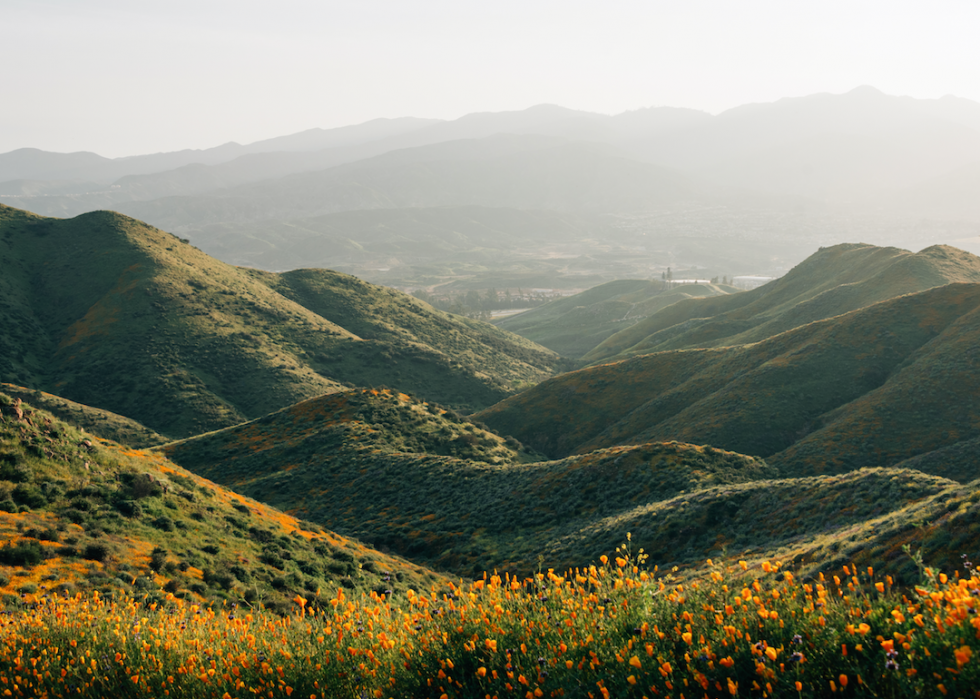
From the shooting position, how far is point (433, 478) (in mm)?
34844

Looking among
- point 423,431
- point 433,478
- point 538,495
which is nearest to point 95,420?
point 423,431

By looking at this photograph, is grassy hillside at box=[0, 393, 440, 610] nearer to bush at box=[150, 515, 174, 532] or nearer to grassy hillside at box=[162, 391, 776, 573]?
bush at box=[150, 515, 174, 532]

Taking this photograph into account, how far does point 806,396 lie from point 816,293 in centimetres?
4470

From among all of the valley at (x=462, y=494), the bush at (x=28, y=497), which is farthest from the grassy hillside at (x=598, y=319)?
the bush at (x=28, y=497)

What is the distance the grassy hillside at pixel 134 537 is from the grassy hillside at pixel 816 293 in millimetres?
62742

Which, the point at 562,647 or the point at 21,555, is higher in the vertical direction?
the point at 562,647

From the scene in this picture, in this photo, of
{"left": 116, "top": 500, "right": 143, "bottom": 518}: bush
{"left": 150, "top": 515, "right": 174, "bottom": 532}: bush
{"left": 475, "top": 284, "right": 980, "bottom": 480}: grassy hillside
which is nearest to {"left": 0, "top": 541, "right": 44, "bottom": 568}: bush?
{"left": 116, "top": 500, "right": 143, "bottom": 518}: bush

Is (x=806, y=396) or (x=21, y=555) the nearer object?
(x=21, y=555)

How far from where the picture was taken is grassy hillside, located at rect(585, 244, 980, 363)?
66688 mm

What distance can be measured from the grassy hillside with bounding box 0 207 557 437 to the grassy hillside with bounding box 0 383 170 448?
3606mm

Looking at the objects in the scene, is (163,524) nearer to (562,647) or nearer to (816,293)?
(562,647)

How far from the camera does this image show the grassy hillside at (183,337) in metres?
62.8

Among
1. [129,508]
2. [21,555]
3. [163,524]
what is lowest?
[163,524]

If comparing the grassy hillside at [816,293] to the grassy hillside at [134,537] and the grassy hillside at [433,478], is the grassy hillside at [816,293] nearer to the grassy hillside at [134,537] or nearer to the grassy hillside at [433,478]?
the grassy hillside at [433,478]
